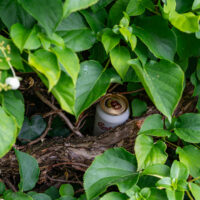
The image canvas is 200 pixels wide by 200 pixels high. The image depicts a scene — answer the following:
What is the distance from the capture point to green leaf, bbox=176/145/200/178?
1.00 meters

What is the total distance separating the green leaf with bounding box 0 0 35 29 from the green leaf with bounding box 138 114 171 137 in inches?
19.8

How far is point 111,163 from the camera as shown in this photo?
3.30 feet

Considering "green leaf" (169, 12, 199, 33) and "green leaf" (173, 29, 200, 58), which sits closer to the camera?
"green leaf" (169, 12, 199, 33)

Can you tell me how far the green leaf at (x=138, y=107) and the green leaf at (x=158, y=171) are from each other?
1.13 ft

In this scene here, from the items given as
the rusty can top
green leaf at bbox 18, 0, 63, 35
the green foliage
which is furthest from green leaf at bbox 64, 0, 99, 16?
the rusty can top

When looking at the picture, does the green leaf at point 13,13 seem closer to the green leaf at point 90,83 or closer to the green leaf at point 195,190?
the green leaf at point 90,83

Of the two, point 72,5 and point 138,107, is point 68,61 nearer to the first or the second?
point 72,5

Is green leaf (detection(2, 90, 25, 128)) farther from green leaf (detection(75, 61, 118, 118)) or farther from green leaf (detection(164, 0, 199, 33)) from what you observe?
green leaf (detection(164, 0, 199, 33))

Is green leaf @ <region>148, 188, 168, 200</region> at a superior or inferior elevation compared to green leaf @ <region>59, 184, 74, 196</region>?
→ superior

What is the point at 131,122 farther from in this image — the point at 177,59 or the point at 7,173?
the point at 7,173

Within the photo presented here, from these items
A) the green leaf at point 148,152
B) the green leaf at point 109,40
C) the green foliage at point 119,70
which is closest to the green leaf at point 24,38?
the green foliage at point 119,70

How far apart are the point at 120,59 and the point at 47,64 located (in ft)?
1.02

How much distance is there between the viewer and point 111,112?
4.05 ft

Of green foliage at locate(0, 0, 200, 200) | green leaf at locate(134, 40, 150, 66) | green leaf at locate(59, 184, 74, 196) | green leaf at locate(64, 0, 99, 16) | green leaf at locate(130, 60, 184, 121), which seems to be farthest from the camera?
green leaf at locate(59, 184, 74, 196)
